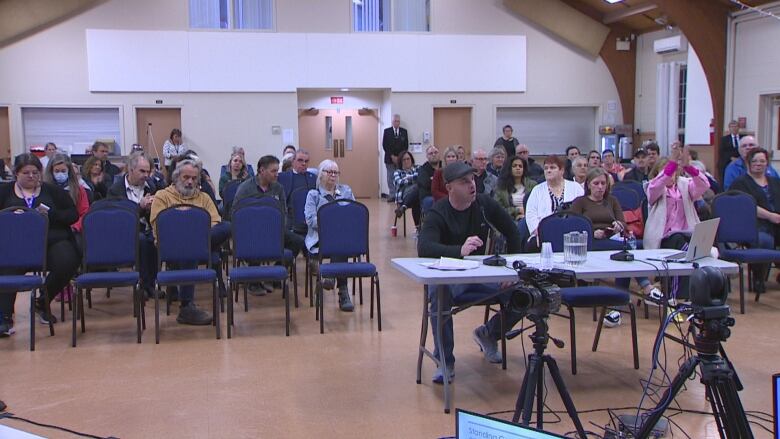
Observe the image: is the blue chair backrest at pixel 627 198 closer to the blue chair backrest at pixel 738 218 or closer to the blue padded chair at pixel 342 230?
the blue chair backrest at pixel 738 218

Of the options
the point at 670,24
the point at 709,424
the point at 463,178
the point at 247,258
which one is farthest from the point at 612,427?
the point at 670,24

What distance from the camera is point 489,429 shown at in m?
1.82

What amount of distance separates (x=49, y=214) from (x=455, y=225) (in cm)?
314

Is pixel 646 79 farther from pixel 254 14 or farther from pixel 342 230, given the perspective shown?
pixel 342 230

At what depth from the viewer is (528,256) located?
4.00 meters

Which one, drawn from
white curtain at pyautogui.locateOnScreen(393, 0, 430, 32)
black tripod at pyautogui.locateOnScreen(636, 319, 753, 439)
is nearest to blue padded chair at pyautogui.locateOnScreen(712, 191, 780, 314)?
black tripod at pyautogui.locateOnScreen(636, 319, 753, 439)

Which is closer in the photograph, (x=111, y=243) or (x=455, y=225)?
(x=455, y=225)

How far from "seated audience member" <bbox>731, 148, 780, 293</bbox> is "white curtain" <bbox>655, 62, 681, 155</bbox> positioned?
22.6ft

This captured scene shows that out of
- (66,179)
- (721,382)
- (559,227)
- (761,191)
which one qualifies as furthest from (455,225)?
(761,191)

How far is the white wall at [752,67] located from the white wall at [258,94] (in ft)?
11.2

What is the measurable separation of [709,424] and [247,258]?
318 cm

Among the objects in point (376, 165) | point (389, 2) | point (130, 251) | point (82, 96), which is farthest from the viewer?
point (376, 165)

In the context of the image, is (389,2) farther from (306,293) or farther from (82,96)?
(306,293)

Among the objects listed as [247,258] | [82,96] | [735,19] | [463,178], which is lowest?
[247,258]
